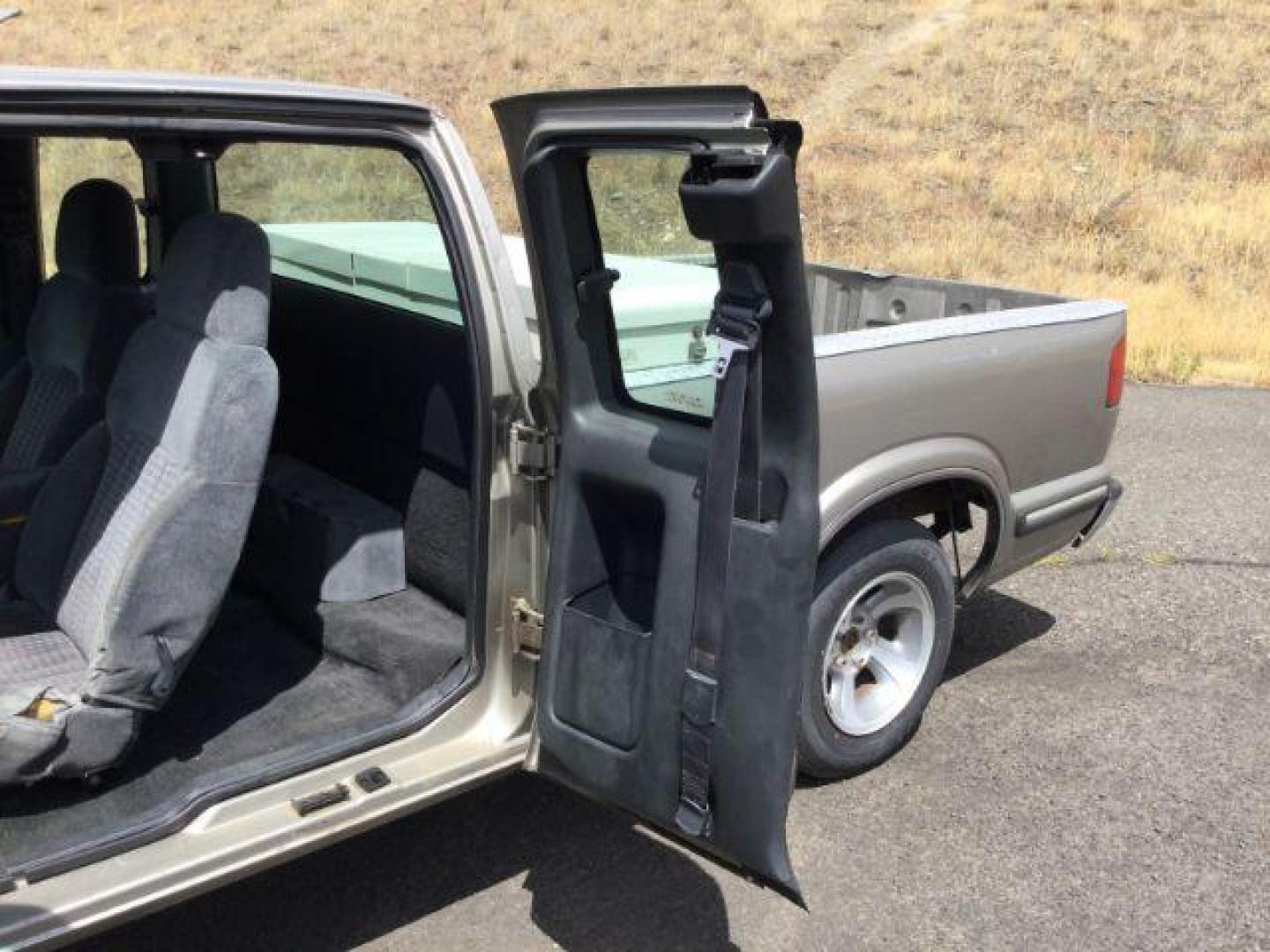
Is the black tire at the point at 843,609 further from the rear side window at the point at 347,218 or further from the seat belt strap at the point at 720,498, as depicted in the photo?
the rear side window at the point at 347,218

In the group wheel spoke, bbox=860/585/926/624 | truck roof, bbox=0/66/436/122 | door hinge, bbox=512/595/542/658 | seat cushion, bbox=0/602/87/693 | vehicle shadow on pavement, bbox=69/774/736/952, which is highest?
truck roof, bbox=0/66/436/122

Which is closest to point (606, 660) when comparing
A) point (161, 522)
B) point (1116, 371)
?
point (161, 522)

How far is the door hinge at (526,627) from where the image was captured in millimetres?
2840

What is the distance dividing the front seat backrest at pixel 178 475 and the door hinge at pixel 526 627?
623 millimetres

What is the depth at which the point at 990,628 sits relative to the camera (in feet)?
15.4

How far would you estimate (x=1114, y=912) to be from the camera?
3.10 metres

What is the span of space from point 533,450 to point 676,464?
15.1 inches

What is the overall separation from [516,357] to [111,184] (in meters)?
1.50

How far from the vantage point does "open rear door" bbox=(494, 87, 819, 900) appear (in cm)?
216

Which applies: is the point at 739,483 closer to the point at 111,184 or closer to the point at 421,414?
the point at 421,414

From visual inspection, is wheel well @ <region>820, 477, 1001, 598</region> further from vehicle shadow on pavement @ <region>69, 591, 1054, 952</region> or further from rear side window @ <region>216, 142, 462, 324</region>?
rear side window @ <region>216, 142, 462, 324</region>

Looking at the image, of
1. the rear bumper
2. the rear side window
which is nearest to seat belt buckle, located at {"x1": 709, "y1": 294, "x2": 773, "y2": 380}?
the rear side window

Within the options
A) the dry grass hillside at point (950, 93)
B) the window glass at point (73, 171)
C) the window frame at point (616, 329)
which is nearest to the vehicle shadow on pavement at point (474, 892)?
the window frame at point (616, 329)

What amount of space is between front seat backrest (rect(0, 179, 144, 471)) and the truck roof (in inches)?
47.0
